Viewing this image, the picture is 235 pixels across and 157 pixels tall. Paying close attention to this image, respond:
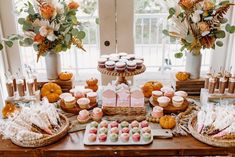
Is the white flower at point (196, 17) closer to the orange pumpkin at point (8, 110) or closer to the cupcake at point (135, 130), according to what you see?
the cupcake at point (135, 130)

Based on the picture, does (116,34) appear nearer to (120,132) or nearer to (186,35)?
(186,35)

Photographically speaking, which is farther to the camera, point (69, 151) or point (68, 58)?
point (68, 58)

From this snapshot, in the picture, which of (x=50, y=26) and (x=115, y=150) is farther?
(x=50, y=26)

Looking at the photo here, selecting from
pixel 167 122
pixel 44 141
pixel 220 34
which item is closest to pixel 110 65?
pixel 167 122

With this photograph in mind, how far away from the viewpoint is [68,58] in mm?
2842

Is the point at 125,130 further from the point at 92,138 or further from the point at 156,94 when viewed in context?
the point at 156,94

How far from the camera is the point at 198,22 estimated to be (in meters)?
1.82

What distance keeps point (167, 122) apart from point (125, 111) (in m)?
0.26

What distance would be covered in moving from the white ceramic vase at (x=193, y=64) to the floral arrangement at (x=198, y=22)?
0.05 m

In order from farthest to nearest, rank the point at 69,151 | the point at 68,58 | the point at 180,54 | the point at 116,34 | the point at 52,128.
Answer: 1. the point at 68,58
2. the point at 116,34
3. the point at 180,54
4. the point at 52,128
5. the point at 69,151

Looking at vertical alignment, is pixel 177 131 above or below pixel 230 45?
below

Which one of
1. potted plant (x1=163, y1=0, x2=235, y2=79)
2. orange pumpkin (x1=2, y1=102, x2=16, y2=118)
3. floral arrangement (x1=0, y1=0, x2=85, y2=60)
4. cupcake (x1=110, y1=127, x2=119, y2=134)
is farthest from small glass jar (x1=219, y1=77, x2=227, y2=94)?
orange pumpkin (x1=2, y1=102, x2=16, y2=118)

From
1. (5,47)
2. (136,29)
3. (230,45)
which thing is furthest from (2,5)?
(230,45)

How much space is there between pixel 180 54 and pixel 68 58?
1.23 metres
